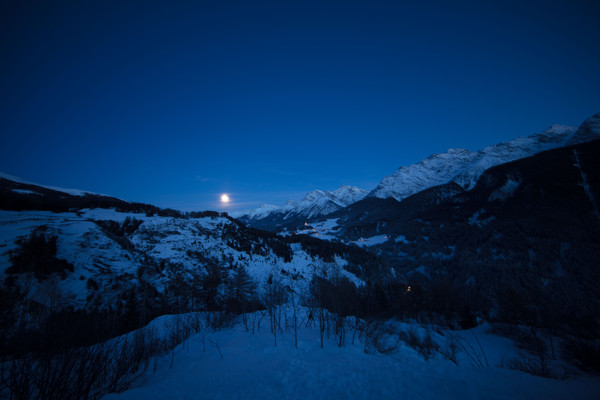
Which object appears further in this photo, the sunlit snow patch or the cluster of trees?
the sunlit snow patch

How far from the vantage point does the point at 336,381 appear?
11.6 ft

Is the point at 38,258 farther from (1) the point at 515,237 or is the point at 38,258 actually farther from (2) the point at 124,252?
(1) the point at 515,237

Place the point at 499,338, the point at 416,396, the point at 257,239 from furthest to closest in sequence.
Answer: the point at 257,239
the point at 499,338
the point at 416,396

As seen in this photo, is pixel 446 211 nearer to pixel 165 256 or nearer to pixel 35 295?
pixel 165 256

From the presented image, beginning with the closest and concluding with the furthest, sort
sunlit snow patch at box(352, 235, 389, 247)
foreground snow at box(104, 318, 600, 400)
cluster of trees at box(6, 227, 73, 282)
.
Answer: foreground snow at box(104, 318, 600, 400) → cluster of trees at box(6, 227, 73, 282) → sunlit snow patch at box(352, 235, 389, 247)

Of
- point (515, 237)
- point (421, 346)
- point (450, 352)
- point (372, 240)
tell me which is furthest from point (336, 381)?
point (515, 237)

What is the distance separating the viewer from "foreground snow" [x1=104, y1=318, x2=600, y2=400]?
3221 millimetres

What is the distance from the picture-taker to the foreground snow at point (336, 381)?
3.22 metres

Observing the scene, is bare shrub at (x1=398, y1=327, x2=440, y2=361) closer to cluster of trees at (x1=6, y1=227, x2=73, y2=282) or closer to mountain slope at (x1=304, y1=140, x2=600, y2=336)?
cluster of trees at (x1=6, y1=227, x2=73, y2=282)

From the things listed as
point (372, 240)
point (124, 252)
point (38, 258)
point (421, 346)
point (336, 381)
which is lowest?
point (372, 240)

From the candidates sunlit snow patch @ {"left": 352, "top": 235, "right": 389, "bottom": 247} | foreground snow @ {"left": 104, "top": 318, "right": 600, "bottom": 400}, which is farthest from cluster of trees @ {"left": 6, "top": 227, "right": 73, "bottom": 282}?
sunlit snow patch @ {"left": 352, "top": 235, "right": 389, "bottom": 247}

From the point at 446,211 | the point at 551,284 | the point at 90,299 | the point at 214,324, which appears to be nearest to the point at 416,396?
the point at 214,324

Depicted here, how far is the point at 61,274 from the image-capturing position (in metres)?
17.6

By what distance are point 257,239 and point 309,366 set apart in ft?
176
